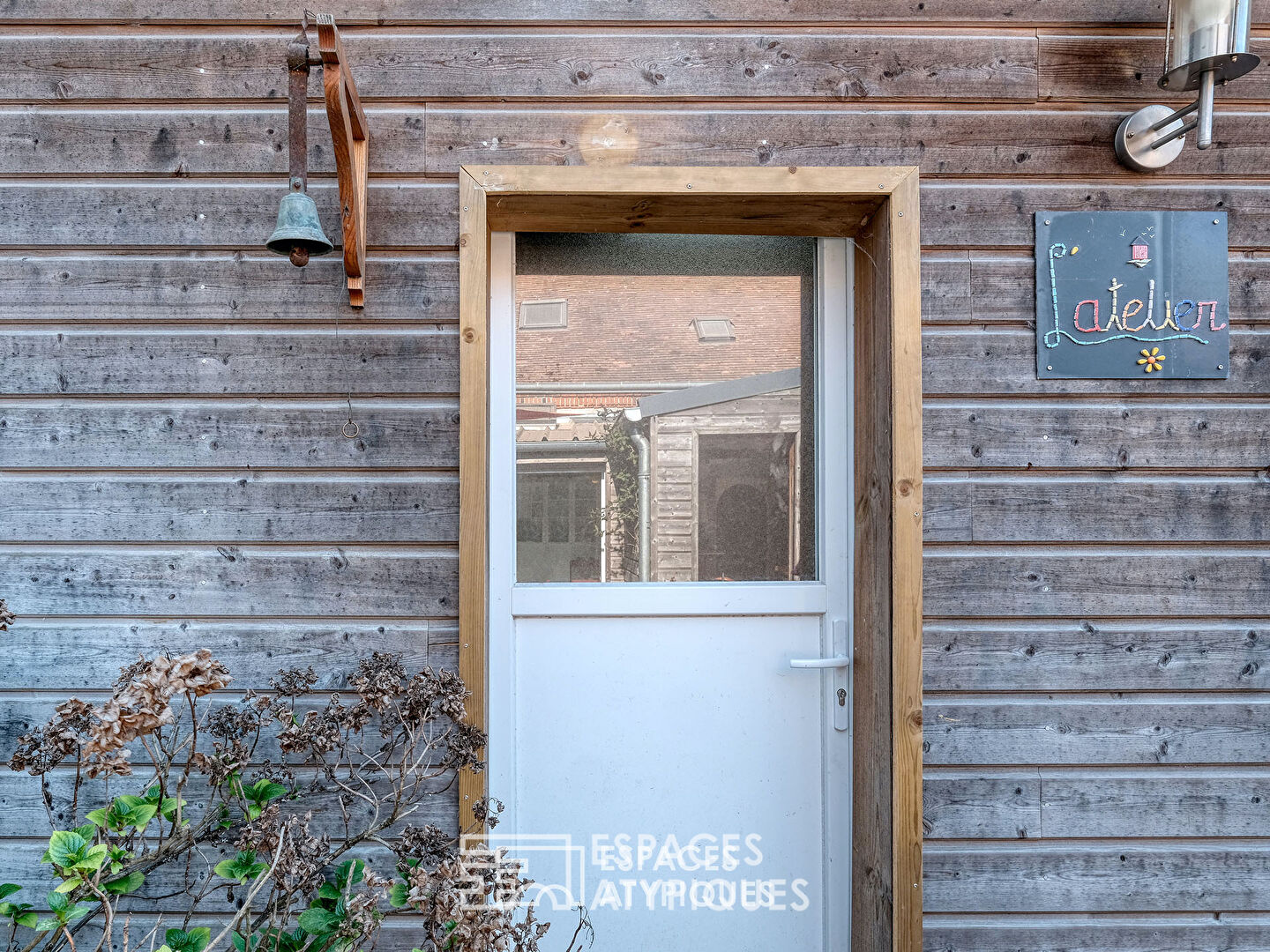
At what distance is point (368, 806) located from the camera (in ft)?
5.63

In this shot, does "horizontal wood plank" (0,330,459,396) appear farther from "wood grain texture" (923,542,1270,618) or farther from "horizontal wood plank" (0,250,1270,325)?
"wood grain texture" (923,542,1270,618)

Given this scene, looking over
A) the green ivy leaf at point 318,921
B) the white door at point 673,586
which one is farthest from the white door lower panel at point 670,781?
the green ivy leaf at point 318,921

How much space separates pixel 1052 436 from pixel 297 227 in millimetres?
1576

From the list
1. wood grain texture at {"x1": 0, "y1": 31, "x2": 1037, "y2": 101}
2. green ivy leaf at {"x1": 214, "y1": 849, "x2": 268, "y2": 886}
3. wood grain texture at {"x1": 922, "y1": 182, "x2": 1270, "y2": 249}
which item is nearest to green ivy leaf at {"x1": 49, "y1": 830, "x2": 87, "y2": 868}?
green ivy leaf at {"x1": 214, "y1": 849, "x2": 268, "y2": 886}

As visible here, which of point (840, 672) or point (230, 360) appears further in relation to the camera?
point (840, 672)

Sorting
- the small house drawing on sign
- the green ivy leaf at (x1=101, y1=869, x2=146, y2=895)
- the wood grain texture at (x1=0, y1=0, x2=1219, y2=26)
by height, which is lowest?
the green ivy leaf at (x1=101, y1=869, x2=146, y2=895)

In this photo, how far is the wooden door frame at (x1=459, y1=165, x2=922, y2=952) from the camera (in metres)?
1.72

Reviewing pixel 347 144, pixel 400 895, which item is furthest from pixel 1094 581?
pixel 347 144

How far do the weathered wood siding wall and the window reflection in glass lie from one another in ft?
0.77

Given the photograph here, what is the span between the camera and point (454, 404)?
175 cm

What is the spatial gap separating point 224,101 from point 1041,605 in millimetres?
2054

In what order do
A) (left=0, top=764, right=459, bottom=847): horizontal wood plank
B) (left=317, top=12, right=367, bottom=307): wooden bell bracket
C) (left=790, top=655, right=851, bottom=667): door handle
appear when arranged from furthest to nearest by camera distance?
(left=790, top=655, right=851, bottom=667): door handle, (left=0, top=764, right=459, bottom=847): horizontal wood plank, (left=317, top=12, right=367, bottom=307): wooden bell bracket

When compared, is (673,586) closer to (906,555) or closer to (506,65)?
(906,555)

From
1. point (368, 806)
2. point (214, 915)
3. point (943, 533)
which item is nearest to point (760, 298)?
point (943, 533)
